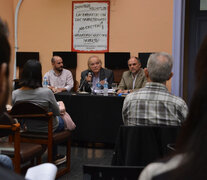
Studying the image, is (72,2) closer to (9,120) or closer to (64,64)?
(64,64)

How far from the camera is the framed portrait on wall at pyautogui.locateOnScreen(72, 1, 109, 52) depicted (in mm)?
6477

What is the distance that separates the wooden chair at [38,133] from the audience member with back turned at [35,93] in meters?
0.09

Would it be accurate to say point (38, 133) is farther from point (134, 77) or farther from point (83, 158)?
point (134, 77)

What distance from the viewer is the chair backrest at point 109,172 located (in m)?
1.16

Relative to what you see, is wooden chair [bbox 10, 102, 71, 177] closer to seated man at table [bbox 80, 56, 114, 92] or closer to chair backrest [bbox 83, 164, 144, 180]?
chair backrest [bbox 83, 164, 144, 180]

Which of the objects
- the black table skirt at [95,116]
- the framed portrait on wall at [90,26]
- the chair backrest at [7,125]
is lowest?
the black table skirt at [95,116]

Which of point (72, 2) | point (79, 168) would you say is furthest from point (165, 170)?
point (72, 2)

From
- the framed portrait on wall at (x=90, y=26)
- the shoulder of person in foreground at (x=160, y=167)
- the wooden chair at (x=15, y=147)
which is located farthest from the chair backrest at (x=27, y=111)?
the framed portrait on wall at (x=90, y=26)

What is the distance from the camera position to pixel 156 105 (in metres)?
2.09

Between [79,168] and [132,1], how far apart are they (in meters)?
3.76

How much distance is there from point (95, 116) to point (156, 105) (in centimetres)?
249

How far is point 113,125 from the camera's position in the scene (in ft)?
14.7

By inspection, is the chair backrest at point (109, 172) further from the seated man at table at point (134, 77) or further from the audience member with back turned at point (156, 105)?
the seated man at table at point (134, 77)

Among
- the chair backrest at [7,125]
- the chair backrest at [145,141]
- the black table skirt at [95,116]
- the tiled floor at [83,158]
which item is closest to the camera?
the chair backrest at [145,141]
